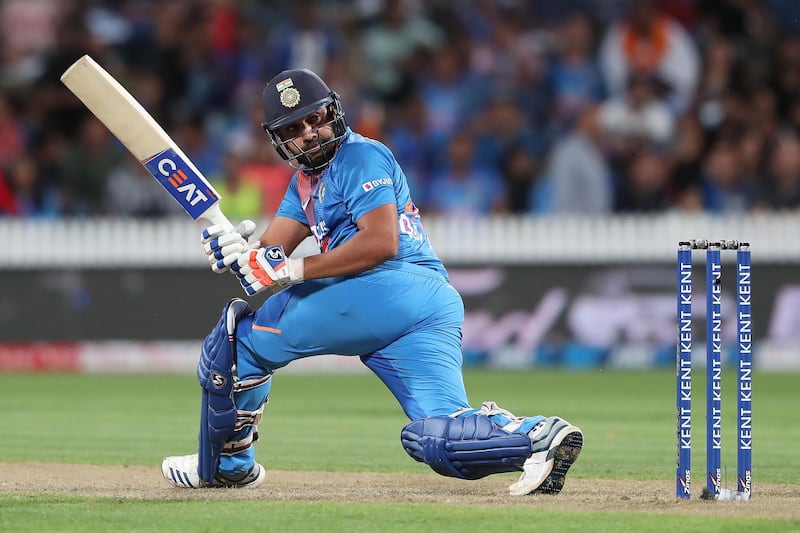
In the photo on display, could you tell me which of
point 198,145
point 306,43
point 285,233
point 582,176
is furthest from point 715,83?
point 285,233

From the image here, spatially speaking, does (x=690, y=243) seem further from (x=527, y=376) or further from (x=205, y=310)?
(x=205, y=310)

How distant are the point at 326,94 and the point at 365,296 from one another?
85cm

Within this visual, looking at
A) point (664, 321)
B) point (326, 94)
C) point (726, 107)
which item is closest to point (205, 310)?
point (664, 321)

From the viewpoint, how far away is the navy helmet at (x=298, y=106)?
19.8 ft

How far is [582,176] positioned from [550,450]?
932 cm

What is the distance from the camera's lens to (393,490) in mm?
6344

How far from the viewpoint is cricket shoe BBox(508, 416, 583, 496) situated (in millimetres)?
5781

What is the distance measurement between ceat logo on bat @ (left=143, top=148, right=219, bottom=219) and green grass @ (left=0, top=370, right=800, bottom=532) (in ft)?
4.43

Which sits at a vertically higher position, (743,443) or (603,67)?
(603,67)

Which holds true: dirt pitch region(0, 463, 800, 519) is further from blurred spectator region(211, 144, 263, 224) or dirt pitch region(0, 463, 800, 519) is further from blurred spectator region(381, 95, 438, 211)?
blurred spectator region(381, 95, 438, 211)

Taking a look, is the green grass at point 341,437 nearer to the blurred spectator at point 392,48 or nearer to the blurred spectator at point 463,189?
the blurred spectator at point 463,189

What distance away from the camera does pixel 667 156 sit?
1504cm

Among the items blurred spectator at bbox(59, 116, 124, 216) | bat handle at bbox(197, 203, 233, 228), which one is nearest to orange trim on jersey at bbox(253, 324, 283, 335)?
bat handle at bbox(197, 203, 233, 228)

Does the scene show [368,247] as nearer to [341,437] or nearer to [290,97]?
[290,97]
